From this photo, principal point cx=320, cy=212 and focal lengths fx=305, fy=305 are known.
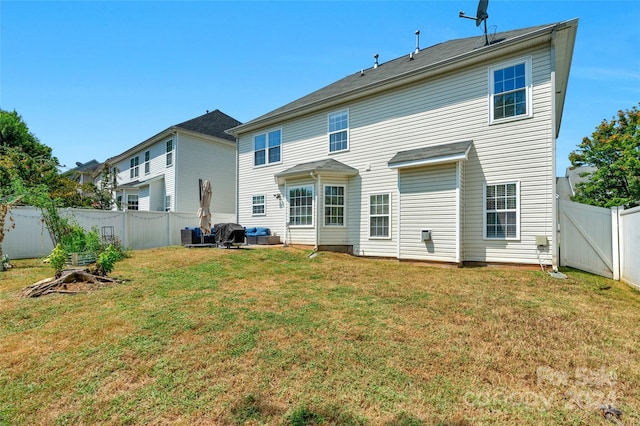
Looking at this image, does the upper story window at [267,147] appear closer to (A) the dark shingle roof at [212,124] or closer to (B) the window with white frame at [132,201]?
(A) the dark shingle roof at [212,124]

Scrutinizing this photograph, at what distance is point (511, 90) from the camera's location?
29.0 feet

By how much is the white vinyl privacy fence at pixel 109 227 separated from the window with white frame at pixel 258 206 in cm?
460

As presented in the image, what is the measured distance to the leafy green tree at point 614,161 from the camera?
56.1ft

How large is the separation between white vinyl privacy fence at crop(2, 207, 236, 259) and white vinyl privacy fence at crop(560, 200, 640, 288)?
1656 cm

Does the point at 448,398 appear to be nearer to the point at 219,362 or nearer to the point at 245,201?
the point at 219,362

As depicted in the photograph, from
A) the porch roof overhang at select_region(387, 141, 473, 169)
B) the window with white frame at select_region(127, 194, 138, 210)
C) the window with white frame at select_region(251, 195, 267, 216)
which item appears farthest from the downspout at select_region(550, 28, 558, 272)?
the window with white frame at select_region(127, 194, 138, 210)

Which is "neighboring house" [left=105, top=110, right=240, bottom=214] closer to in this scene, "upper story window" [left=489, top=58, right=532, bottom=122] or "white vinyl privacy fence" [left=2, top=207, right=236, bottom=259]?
"white vinyl privacy fence" [left=2, top=207, right=236, bottom=259]

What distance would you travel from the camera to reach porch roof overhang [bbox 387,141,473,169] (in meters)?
8.94

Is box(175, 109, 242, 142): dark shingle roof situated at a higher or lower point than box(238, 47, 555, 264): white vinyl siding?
higher

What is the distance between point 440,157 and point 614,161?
58.3 feet

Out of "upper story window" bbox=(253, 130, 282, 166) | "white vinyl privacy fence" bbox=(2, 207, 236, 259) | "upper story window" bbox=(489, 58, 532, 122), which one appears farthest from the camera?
"upper story window" bbox=(253, 130, 282, 166)

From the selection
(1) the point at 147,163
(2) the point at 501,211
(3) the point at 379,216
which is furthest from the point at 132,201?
(2) the point at 501,211

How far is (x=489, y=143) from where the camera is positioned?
9.13 meters

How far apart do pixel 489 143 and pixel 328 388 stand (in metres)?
8.79
